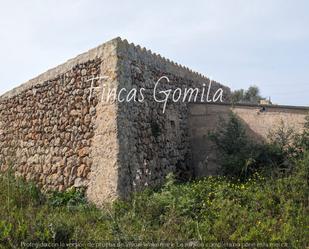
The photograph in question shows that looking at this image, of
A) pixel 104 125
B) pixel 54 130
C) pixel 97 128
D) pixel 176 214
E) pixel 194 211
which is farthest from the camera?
pixel 54 130

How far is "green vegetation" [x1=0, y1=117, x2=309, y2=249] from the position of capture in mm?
5629

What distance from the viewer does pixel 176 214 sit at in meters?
6.84

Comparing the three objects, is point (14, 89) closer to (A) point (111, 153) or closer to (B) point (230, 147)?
(A) point (111, 153)

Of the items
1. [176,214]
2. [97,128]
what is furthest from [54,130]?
[176,214]

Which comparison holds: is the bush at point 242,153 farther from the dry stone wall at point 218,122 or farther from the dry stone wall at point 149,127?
the dry stone wall at point 149,127

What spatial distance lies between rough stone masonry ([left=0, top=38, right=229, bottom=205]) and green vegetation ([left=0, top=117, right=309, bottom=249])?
56cm

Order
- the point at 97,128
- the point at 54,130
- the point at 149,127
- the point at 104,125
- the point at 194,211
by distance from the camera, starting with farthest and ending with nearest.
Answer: the point at 54,130 → the point at 149,127 → the point at 97,128 → the point at 104,125 → the point at 194,211

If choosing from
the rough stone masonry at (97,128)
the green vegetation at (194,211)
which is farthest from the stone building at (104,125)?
the green vegetation at (194,211)

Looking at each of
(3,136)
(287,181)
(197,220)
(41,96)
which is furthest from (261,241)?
(3,136)

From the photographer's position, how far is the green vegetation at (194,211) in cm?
563

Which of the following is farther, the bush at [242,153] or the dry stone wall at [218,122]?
the dry stone wall at [218,122]

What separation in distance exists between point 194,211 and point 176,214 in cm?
50

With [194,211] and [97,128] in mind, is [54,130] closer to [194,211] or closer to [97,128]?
[97,128]

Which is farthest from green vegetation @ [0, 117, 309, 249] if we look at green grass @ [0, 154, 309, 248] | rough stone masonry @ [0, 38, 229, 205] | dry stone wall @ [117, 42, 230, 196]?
dry stone wall @ [117, 42, 230, 196]
